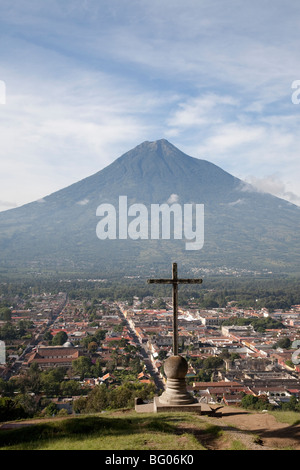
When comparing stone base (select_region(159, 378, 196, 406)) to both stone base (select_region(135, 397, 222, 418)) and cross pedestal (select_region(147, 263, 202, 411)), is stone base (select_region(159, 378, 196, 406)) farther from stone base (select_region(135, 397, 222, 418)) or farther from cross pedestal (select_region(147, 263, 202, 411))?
stone base (select_region(135, 397, 222, 418))

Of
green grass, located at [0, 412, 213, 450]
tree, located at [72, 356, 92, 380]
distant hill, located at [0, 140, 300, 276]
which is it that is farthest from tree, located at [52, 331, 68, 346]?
distant hill, located at [0, 140, 300, 276]

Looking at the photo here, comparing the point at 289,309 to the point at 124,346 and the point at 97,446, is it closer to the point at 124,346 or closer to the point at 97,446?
the point at 124,346

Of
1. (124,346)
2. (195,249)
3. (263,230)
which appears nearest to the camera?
(124,346)

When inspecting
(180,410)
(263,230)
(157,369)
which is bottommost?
(157,369)

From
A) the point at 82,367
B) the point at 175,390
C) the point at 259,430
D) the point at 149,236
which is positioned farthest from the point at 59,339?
the point at 149,236

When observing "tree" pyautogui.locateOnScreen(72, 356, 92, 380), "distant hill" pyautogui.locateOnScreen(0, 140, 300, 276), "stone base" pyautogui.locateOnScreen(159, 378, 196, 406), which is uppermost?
"distant hill" pyautogui.locateOnScreen(0, 140, 300, 276)

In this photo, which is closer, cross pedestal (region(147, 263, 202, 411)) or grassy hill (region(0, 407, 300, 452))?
grassy hill (region(0, 407, 300, 452))
